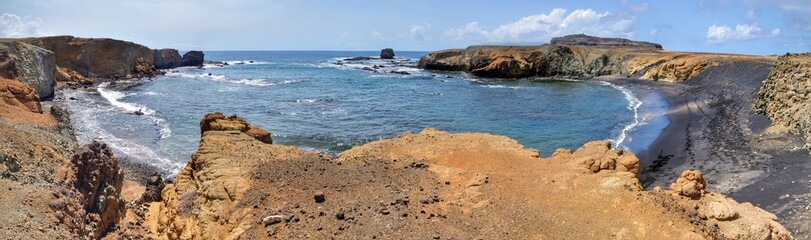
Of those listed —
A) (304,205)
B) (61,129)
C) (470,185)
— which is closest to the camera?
(304,205)

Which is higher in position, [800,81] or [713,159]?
[800,81]

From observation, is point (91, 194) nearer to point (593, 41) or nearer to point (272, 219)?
point (272, 219)

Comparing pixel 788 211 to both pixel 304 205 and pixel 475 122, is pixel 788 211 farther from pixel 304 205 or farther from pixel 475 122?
pixel 475 122

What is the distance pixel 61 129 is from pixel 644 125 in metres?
35.5

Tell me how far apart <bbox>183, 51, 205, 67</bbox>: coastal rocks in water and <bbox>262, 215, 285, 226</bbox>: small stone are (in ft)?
369

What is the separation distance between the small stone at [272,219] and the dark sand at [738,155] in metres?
14.0

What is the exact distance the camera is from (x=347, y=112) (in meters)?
42.8

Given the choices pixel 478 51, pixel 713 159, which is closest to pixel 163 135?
pixel 713 159

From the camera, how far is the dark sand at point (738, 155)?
17.2m

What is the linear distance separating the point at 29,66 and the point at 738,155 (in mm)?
53083

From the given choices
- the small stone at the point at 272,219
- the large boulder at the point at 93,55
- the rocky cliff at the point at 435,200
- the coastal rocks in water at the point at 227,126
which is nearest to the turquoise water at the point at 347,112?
the large boulder at the point at 93,55

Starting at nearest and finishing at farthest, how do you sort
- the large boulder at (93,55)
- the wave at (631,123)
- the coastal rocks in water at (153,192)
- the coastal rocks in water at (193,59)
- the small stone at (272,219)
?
the small stone at (272,219) → the coastal rocks in water at (153,192) → the wave at (631,123) → the large boulder at (93,55) → the coastal rocks in water at (193,59)

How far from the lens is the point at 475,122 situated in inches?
1512

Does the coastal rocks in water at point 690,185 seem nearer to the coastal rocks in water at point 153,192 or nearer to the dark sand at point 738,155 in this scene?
the dark sand at point 738,155
